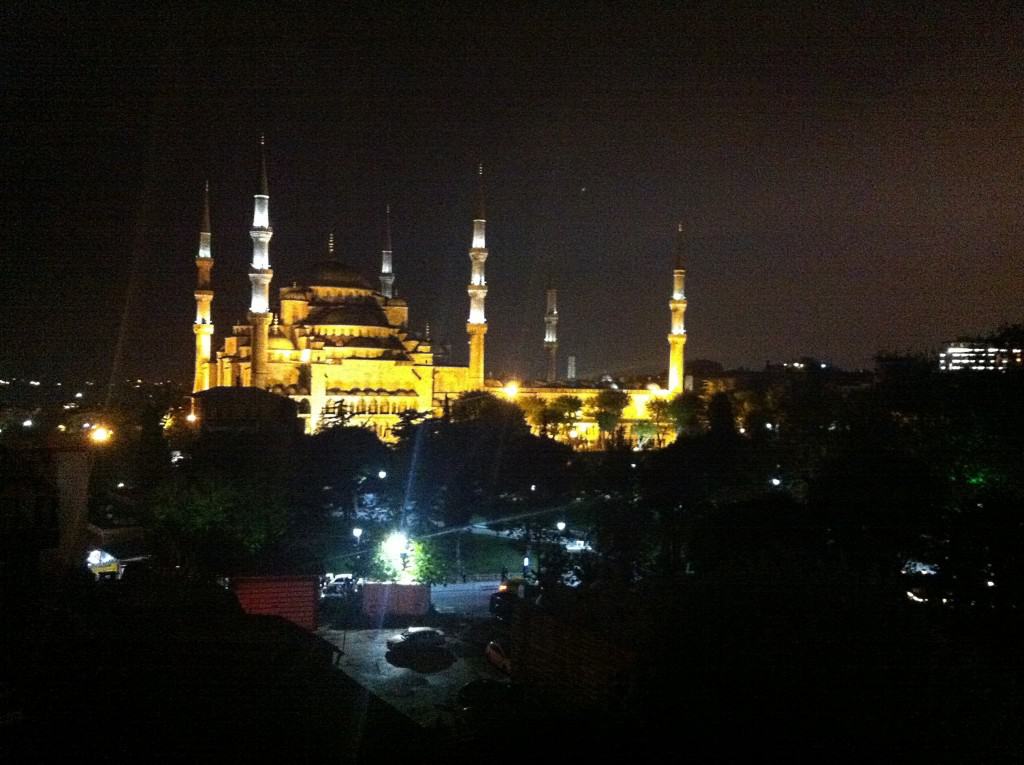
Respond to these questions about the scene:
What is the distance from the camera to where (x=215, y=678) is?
18.7ft

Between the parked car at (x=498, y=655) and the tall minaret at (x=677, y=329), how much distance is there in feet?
91.5

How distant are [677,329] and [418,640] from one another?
2813cm

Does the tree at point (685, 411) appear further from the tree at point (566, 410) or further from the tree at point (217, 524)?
the tree at point (217, 524)

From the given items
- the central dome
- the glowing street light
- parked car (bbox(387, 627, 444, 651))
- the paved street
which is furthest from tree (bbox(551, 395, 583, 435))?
parked car (bbox(387, 627, 444, 651))

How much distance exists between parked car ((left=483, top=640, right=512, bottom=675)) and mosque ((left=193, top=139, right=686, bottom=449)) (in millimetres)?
18347

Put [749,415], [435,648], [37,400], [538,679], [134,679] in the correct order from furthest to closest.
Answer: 1. [37,400]
2. [749,415]
3. [435,648]
4. [538,679]
5. [134,679]

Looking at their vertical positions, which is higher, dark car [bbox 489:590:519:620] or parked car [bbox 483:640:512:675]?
dark car [bbox 489:590:519:620]

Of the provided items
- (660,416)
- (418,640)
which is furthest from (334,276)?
(418,640)

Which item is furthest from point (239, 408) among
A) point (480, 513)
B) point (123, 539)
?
point (123, 539)

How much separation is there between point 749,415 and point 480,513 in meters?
15.1

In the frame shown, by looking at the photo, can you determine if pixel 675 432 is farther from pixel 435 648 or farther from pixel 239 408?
pixel 435 648

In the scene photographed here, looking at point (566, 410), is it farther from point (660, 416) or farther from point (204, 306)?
Result: point (204, 306)

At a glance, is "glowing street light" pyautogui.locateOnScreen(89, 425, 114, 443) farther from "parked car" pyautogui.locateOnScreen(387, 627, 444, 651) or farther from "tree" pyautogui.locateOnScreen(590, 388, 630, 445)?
"parked car" pyautogui.locateOnScreen(387, 627, 444, 651)

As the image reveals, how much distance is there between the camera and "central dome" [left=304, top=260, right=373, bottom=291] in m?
35.4
